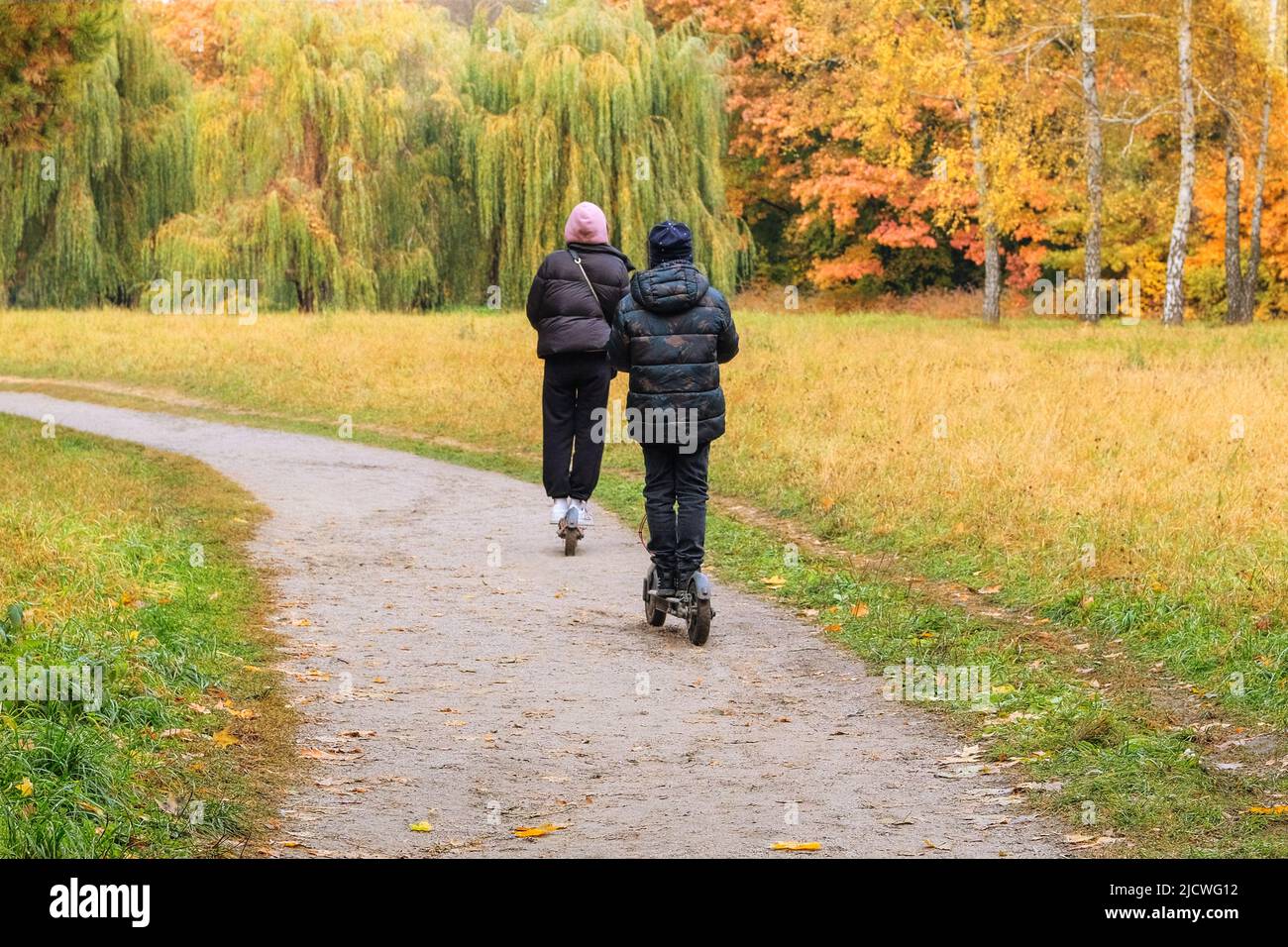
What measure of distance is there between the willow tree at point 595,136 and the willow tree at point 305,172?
1.93 meters

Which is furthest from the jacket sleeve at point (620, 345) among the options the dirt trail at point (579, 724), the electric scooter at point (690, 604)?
the dirt trail at point (579, 724)

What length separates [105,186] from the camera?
3516 cm

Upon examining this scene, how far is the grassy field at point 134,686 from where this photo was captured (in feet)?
16.9

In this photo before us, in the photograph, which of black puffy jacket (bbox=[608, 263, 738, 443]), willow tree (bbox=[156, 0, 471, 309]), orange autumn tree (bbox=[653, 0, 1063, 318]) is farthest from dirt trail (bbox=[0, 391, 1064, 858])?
orange autumn tree (bbox=[653, 0, 1063, 318])

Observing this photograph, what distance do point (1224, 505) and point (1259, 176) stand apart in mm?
25438

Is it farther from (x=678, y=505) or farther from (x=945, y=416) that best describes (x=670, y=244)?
(x=945, y=416)

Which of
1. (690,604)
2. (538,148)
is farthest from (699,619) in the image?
(538,148)

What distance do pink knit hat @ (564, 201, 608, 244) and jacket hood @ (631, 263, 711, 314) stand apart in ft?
7.78

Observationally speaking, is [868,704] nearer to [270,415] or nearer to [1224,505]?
[1224,505]

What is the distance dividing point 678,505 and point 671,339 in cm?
86

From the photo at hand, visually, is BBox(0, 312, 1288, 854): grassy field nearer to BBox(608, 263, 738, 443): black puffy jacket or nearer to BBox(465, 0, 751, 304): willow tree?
BBox(608, 263, 738, 443): black puffy jacket

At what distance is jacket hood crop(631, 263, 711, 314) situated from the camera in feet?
26.0

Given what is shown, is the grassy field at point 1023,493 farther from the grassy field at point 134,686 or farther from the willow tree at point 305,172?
the willow tree at point 305,172
